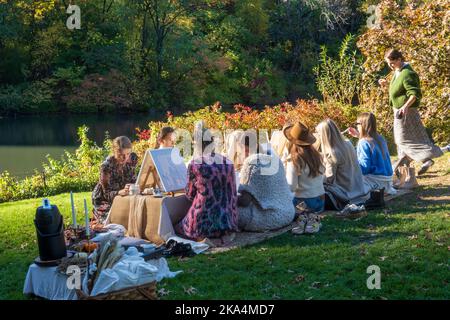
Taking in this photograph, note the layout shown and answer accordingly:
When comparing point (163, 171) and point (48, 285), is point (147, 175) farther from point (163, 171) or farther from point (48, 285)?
point (48, 285)

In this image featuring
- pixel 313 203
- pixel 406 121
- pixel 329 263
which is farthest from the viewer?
pixel 406 121

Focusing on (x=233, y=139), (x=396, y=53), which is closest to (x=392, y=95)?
(x=396, y=53)

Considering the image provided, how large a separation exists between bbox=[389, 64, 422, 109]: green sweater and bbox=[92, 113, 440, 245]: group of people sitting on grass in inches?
34.5

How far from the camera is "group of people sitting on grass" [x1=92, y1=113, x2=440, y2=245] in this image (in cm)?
662

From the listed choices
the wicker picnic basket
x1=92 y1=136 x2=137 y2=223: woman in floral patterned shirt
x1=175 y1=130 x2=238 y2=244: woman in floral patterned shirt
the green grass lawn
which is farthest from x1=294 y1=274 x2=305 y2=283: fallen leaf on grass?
x1=92 y1=136 x2=137 y2=223: woman in floral patterned shirt

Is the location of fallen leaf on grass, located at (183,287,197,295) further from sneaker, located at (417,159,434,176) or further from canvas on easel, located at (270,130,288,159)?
sneaker, located at (417,159,434,176)

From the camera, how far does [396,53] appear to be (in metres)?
8.91

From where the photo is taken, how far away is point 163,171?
709cm

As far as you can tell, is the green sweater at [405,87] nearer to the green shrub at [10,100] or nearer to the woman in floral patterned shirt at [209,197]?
the woman in floral patterned shirt at [209,197]

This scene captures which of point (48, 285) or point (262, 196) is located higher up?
point (262, 196)

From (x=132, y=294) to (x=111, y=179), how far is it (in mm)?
3169

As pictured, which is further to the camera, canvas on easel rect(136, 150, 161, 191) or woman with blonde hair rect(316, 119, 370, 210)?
woman with blonde hair rect(316, 119, 370, 210)

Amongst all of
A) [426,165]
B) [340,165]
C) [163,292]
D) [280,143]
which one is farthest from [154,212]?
[426,165]

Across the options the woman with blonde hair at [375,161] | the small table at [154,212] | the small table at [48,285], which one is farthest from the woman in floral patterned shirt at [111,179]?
the woman with blonde hair at [375,161]
